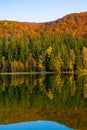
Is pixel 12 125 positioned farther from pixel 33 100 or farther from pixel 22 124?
pixel 33 100

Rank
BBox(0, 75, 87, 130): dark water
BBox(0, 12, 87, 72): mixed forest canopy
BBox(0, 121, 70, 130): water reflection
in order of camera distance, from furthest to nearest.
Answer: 1. BBox(0, 12, 87, 72): mixed forest canopy
2. BBox(0, 75, 87, 130): dark water
3. BBox(0, 121, 70, 130): water reflection

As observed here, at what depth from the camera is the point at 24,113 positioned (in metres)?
35.1

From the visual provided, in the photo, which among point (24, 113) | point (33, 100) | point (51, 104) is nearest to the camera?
point (24, 113)

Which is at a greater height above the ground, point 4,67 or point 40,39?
point 40,39

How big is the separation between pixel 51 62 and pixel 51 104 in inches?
3486

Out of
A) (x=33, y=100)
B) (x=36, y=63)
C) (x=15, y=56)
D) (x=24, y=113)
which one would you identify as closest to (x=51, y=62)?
(x=36, y=63)

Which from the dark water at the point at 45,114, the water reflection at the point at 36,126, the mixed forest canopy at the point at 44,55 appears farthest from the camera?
the mixed forest canopy at the point at 44,55

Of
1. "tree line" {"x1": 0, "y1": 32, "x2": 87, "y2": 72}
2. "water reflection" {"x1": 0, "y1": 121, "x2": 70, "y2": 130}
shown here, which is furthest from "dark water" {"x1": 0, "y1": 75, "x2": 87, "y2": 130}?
"tree line" {"x1": 0, "y1": 32, "x2": 87, "y2": 72}

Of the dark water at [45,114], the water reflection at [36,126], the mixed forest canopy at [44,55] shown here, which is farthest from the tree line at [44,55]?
the water reflection at [36,126]

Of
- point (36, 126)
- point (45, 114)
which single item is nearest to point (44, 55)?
point (45, 114)

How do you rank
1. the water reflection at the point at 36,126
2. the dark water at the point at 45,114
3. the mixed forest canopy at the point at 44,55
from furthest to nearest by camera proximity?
the mixed forest canopy at the point at 44,55 → the dark water at the point at 45,114 → the water reflection at the point at 36,126

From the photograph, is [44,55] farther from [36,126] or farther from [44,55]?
[36,126]

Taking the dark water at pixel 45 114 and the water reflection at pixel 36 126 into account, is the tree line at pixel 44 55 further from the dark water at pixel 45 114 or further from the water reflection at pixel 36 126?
the water reflection at pixel 36 126

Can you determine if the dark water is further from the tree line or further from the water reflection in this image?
the tree line
